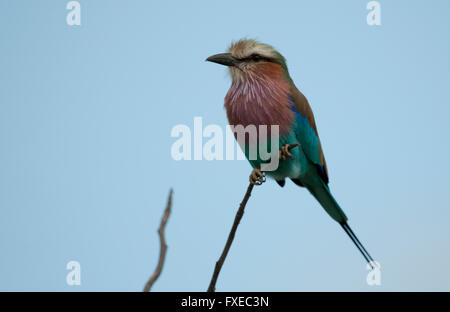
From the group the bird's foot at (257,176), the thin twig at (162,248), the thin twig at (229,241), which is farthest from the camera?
the bird's foot at (257,176)

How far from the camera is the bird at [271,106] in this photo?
350 centimetres

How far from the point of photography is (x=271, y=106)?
11.6 feet

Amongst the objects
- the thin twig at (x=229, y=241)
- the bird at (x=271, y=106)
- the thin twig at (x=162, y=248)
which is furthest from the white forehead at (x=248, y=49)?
the thin twig at (x=162, y=248)

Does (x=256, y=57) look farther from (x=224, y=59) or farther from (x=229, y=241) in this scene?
(x=229, y=241)

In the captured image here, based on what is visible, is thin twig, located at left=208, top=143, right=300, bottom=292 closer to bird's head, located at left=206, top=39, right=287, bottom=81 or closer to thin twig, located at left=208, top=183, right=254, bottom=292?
thin twig, located at left=208, top=183, right=254, bottom=292

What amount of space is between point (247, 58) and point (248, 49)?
6 centimetres

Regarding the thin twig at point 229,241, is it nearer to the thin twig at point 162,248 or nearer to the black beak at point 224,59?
the thin twig at point 162,248

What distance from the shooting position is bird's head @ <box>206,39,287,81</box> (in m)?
3.63

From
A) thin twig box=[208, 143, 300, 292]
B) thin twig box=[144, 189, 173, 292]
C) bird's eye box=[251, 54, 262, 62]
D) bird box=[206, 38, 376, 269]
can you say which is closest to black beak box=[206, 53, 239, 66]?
bird box=[206, 38, 376, 269]

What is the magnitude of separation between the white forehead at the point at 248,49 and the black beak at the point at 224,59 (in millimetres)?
32

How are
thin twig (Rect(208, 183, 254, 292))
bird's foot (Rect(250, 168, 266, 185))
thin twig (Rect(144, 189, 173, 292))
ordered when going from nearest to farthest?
thin twig (Rect(144, 189, 173, 292)) < thin twig (Rect(208, 183, 254, 292)) < bird's foot (Rect(250, 168, 266, 185))

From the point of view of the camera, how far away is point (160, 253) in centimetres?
167

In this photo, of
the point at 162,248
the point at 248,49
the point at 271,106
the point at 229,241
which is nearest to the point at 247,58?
the point at 248,49
